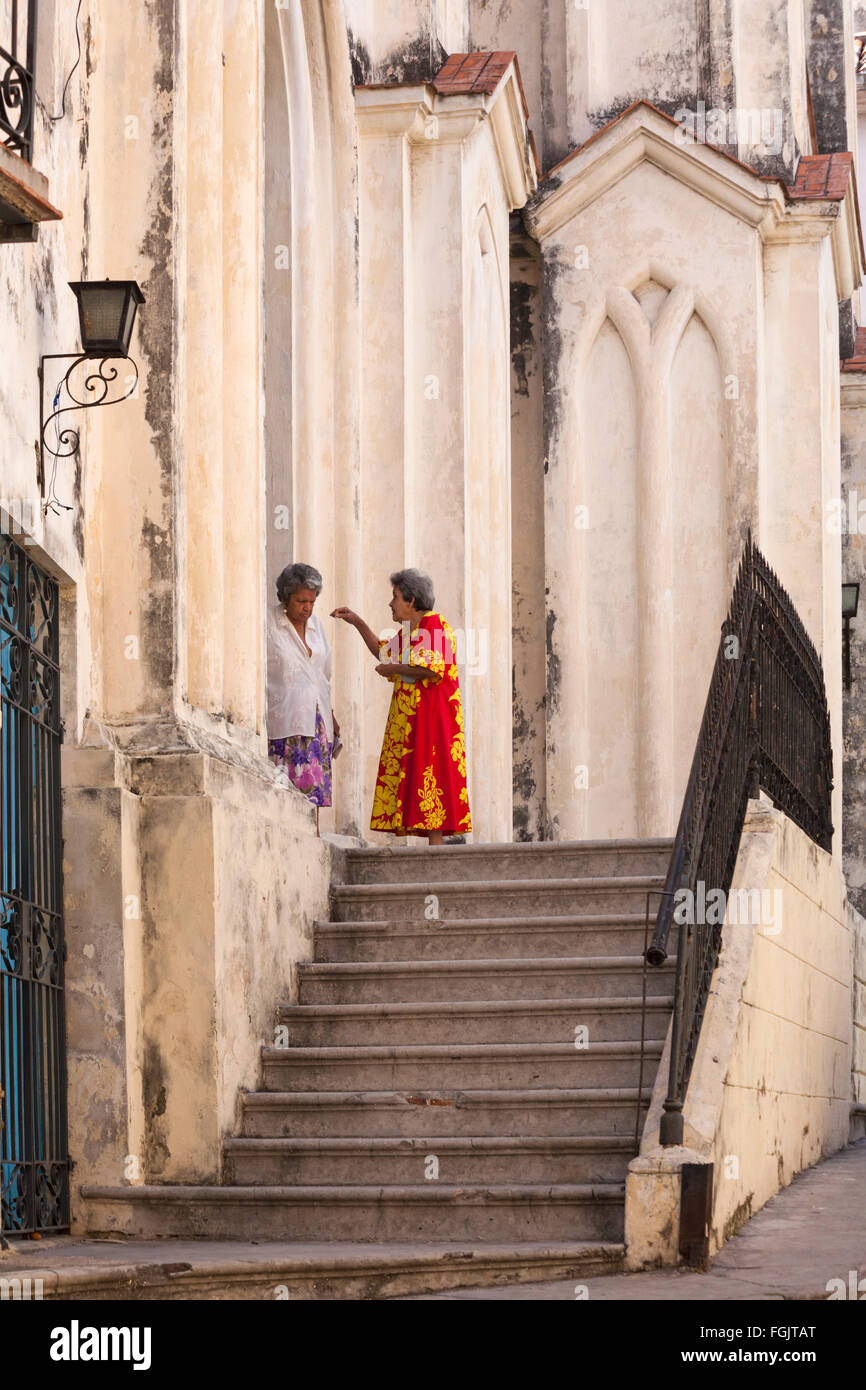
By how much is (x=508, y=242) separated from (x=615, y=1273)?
10.6 meters

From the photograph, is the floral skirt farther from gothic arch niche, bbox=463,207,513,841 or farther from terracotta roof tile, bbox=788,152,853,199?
terracotta roof tile, bbox=788,152,853,199

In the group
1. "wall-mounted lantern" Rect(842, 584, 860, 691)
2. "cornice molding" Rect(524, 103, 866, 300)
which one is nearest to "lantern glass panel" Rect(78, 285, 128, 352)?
"cornice molding" Rect(524, 103, 866, 300)

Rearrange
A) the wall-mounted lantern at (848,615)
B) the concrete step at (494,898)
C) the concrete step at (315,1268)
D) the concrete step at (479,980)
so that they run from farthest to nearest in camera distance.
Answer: the wall-mounted lantern at (848,615), the concrete step at (494,898), the concrete step at (479,980), the concrete step at (315,1268)

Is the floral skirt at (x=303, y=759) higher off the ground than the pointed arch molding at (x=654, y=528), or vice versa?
the pointed arch molding at (x=654, y=528)

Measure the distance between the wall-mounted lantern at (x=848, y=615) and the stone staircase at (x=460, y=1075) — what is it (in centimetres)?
868

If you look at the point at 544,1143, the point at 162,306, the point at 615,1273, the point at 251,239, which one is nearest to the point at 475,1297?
the point at 615,1273

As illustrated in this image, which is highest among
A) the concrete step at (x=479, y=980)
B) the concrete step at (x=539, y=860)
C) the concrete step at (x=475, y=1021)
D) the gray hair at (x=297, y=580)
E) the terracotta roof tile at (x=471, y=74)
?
the terracotta roof tile at (x=471, y=74)

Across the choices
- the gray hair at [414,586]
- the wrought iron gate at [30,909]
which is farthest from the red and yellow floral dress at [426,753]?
the wrought iron gate at [30,909]

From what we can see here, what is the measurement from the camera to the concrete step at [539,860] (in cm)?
1058

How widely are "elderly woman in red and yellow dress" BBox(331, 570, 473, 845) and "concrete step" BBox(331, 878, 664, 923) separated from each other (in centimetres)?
124

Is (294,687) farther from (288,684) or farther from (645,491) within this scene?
(645,491)

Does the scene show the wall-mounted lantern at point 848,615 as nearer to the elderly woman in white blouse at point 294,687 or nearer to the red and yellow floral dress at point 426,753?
the red and yellow floral dress at point 426,753

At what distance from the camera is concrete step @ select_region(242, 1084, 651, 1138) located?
339 inches
